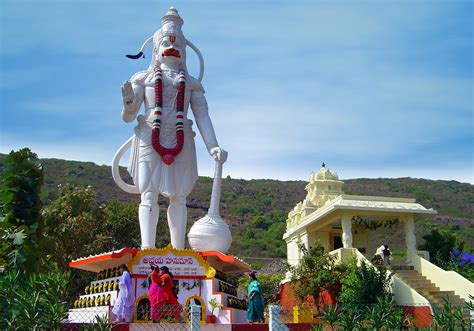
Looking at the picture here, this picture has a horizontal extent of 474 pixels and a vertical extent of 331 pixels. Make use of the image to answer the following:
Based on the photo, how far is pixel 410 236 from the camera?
62.2 feet

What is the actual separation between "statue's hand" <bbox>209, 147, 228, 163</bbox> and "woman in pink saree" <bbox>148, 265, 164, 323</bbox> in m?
3.12

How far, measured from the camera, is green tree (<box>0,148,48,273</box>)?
42.9 feet

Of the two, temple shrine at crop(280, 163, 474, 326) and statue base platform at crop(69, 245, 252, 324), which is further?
temple shrine at crop(280, 163, 474, 326)

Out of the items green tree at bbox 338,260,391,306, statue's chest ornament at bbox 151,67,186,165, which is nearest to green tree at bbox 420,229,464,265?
green tree at bbox 338,260,391,306

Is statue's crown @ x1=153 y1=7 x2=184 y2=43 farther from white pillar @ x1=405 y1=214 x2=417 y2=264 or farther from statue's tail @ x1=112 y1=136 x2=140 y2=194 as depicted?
white pillar @ x1=405 y1=214 x2=417 y2=264

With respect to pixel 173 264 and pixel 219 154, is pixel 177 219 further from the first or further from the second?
pixel 219 154

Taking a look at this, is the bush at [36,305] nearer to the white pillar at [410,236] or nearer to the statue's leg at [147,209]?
the statue's leg at [147,209]

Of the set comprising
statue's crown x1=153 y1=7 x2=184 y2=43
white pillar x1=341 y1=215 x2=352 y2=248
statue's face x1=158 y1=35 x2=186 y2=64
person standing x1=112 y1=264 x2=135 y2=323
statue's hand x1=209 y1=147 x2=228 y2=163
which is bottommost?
person standing x1=112 y1=264 x2=135 y2=323

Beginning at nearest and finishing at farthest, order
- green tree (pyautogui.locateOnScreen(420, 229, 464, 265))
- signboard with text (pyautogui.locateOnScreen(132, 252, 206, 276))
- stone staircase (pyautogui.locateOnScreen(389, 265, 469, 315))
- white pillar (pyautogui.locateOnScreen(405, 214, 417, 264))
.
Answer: signboard with text (pyautogui.locateOnScreen(132, 252, 206, 276)) < stone staircase (pyautogui.locateOnScreen(389, 265, 469, 315)) < white pillar (pyautogui.locateOnScreen(405, 214, 417, 264)) < green tree (pyautogui.locateOnScreen(420, 229, 464, 265))

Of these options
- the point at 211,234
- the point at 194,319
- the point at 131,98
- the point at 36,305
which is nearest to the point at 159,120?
the point at 131,98

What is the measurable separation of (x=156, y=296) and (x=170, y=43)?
583 cm

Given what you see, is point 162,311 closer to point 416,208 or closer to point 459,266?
point 416,208

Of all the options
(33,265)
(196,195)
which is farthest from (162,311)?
(196,195)

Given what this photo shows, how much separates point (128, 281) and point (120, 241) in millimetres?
13076
